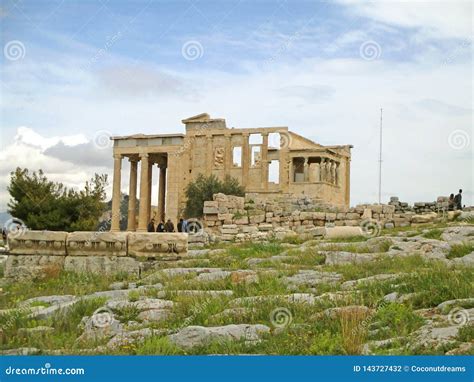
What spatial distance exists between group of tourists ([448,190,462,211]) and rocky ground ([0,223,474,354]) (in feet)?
54.0

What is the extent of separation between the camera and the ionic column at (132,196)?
54.5 metres

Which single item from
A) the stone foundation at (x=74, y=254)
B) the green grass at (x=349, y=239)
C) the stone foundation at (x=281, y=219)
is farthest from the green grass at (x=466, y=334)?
the stone foundation at (x=281, y=219)

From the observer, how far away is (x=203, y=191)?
166 feet

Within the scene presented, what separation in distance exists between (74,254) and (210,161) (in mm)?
41295

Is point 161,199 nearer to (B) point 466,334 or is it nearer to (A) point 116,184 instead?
(A) point 116,184

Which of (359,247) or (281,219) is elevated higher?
(281,219)

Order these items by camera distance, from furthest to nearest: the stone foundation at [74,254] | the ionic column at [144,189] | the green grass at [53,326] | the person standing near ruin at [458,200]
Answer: the ionic column at [144,189] → the person standing near ruin at [458,200] → the stone foundation at [74,254] → the green grass at [53,326]

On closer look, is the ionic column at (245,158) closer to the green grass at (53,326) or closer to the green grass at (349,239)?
the green grass at (349,239)

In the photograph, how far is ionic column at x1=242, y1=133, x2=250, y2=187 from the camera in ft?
179

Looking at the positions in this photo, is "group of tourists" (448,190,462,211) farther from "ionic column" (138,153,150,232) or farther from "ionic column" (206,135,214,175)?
"ionic column" (138,153,150,232)

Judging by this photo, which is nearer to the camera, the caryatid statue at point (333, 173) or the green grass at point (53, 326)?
the green grass at point (53, 326)

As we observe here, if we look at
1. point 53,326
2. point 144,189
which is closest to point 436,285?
point 53,326

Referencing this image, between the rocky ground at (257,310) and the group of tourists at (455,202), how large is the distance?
16.4m

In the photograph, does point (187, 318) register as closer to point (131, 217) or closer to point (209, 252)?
point (209, 252)
